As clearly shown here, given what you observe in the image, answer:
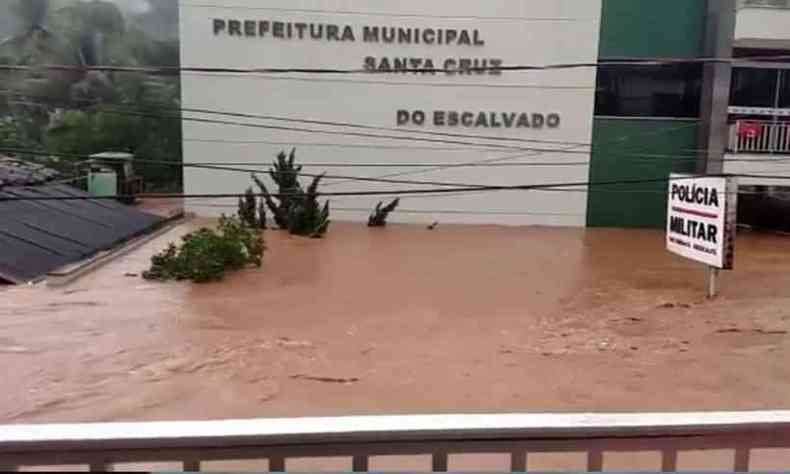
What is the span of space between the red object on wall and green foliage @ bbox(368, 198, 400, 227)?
998 centimetres

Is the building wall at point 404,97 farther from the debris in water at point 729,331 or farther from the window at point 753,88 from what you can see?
the debris in water at point 729,331

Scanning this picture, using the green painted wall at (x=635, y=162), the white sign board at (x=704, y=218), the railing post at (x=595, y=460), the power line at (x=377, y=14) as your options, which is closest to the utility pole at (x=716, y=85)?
the green painted wall at (x=635, y=162)

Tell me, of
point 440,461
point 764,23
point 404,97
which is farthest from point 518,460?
point 764,23

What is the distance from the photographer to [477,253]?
59.4 feet

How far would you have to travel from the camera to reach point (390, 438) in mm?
1396

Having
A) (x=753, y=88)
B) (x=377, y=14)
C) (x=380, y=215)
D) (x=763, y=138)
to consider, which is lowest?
(x=380, y=215)

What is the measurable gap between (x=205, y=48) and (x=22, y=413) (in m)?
16.7

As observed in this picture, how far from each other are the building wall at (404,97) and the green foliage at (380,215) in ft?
1.79

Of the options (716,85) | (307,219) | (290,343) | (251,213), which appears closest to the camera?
(290,343)

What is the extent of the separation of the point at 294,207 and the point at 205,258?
642 centimetres

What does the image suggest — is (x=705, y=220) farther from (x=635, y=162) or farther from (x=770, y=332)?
(x=635, y=162)

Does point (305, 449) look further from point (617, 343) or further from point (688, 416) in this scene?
point (617, 343)

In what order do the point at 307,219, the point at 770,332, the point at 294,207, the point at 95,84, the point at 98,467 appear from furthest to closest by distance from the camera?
the point at 95,84
the point at 294,207
the point at 307,219
the point at 770,332
the point at 98,467

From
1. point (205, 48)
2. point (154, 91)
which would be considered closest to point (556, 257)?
point (205, 48)
